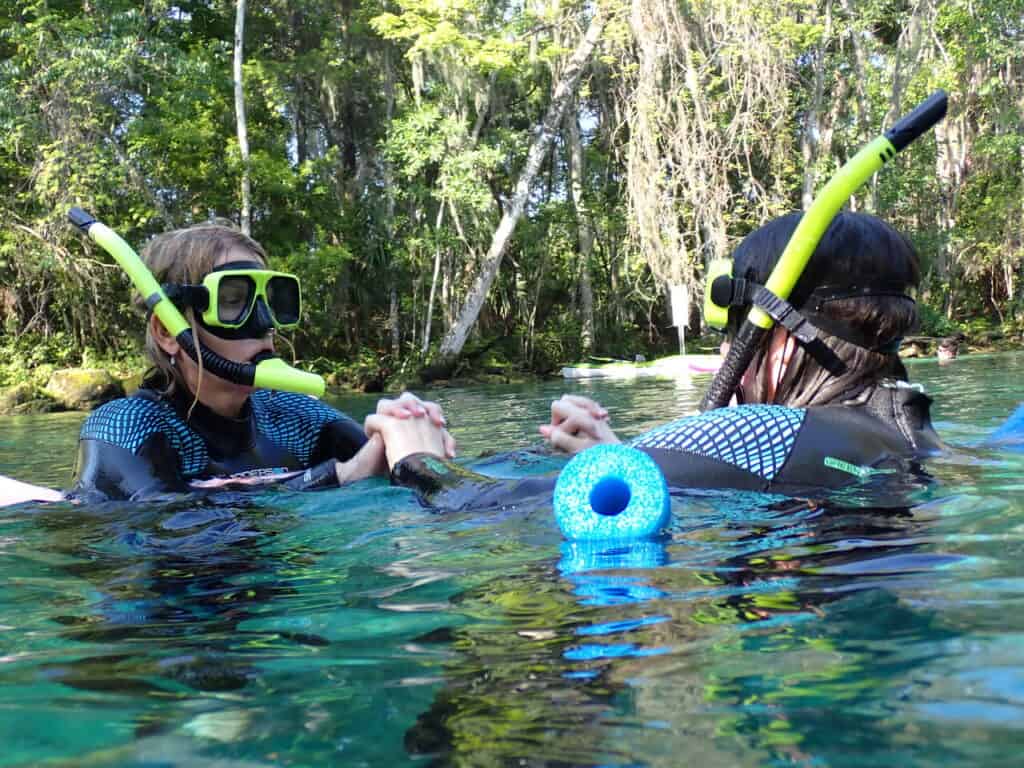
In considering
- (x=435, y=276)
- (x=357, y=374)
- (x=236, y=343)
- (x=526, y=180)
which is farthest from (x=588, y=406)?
(x=435, y=276)

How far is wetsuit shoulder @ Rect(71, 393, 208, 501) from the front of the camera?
317 cm

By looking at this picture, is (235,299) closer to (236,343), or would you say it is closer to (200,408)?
(236,343)

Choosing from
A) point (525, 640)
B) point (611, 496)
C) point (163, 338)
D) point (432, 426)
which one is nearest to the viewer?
point (525, 640)

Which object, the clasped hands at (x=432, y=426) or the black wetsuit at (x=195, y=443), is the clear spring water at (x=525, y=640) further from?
the black wetsuit at (x=195, y=443)

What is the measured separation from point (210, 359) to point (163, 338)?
0.24 meters

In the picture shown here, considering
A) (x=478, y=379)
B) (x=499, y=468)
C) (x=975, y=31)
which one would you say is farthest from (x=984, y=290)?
(x=499, y=468)

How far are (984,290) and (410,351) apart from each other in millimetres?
15243

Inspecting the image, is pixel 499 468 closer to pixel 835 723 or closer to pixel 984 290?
pixel 835 723

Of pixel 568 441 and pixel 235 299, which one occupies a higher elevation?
pixel 235 299

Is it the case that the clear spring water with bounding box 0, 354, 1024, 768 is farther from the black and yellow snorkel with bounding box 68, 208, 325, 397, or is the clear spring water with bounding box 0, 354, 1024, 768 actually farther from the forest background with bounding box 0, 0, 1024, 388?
the forest background with bounding box 0, 0, 1024, 388

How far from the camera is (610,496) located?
2.15m

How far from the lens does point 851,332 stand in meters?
2.39

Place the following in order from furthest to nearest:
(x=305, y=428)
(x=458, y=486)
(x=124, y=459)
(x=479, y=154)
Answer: (x=479, y=154)
(x=305, y=428)
(x=124, y=459)
(x=458, y=486)

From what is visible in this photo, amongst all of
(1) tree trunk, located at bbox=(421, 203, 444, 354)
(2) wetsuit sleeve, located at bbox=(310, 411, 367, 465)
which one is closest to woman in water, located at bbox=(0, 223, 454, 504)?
(2) wetsuit sleeve, located at bbox=(310, 411, 367, 465)
